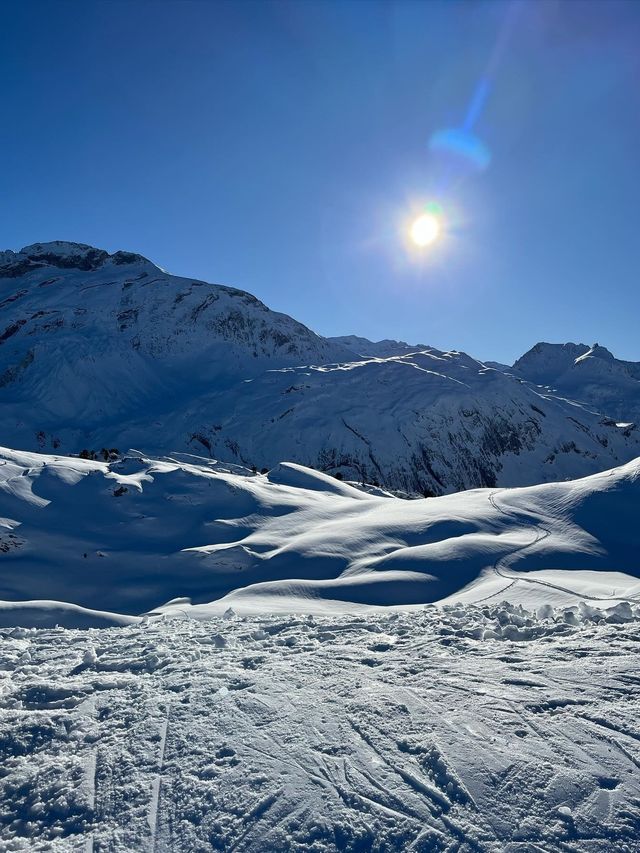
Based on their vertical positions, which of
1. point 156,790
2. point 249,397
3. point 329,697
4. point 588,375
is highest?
point 588,375

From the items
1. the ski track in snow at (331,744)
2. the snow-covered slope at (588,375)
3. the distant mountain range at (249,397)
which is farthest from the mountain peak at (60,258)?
the ski track in snow at (331,744)

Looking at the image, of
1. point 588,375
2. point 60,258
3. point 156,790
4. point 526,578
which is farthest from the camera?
point 588,375

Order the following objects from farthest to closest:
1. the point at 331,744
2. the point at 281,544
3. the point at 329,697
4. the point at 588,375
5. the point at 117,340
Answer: the point at 588,375 → the point at 117,340 → the point at 281,544 → the point at 329,697 → the point at 331,744

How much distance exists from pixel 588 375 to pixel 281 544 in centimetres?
10239

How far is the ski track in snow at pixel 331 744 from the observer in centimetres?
315

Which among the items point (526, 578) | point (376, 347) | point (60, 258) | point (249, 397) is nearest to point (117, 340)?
point (249, 397)

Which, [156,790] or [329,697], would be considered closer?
[156,790]

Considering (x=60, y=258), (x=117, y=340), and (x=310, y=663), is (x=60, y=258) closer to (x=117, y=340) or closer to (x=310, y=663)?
(x=117, y=340)

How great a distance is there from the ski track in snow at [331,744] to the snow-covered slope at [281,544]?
289 centimetres

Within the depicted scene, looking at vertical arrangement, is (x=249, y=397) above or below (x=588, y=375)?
below

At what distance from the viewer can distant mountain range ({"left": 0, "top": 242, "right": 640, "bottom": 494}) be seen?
42.3 m

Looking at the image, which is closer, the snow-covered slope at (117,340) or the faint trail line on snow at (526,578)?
the faint trail line on snow at (526,578)

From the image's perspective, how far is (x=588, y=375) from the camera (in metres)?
99.8

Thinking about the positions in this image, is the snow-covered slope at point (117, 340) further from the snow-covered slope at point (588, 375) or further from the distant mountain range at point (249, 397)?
the snow-covered slope at point (588, 375)
